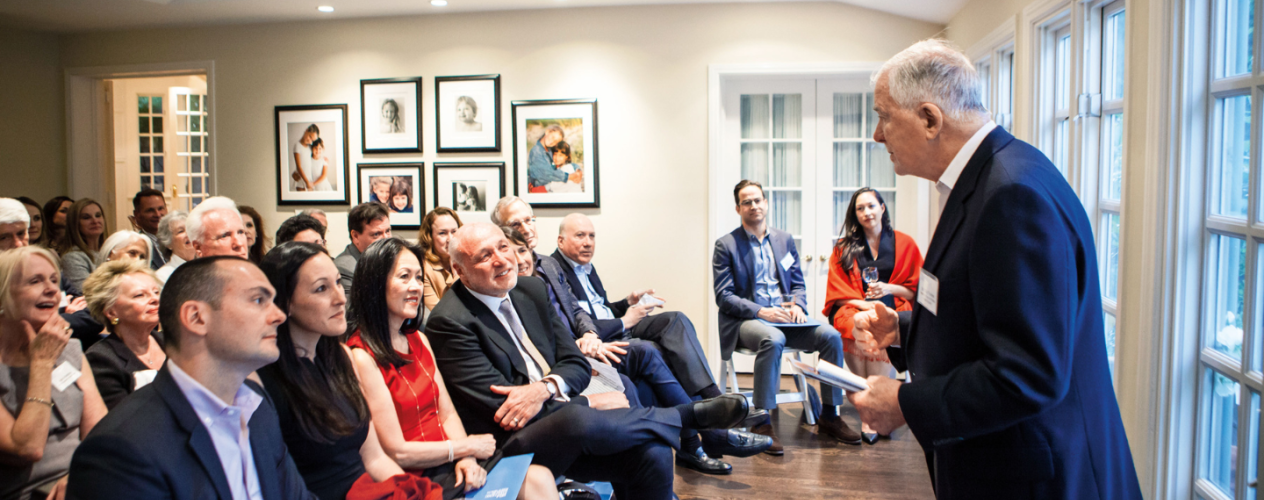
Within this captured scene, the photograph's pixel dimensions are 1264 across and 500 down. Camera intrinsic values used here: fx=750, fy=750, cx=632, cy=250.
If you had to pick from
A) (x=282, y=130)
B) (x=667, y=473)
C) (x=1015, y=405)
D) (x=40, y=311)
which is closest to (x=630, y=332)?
(x=667, y=473)

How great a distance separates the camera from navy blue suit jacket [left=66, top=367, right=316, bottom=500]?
3.95 feet

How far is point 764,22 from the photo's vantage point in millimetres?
5066

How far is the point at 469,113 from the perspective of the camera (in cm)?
535

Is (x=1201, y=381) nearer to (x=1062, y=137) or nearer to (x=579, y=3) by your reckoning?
(x=1062, y=137)

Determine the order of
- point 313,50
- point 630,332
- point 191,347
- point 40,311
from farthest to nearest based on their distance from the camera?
point 313,50
point 630,332
point 40,311
point 191,347

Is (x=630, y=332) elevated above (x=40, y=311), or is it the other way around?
(x=40, y=311)

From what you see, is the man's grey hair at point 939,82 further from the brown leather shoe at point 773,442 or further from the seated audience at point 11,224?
the seated audience at point 11,224

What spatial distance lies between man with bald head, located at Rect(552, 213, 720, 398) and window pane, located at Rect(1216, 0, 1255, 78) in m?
2.26

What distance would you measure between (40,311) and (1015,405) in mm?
2274

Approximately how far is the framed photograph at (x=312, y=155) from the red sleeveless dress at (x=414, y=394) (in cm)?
366

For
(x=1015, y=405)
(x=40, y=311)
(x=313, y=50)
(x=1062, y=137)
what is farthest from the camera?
(x=313, y=50)

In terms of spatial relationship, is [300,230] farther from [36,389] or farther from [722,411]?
[722,411]

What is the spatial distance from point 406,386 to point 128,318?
2.85 feet

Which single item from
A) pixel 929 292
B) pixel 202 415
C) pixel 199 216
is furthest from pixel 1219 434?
pixel 199 216
